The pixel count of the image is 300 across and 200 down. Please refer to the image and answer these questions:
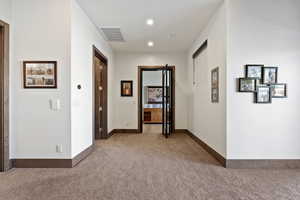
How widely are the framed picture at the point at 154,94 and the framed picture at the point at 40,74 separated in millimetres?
7183

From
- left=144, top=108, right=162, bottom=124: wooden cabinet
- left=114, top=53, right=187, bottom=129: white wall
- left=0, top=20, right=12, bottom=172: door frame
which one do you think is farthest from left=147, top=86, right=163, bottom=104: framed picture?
left=0, top=20, right=12, bottom=172: door frame

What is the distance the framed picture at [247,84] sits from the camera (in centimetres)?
307

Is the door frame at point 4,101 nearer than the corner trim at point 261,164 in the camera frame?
Yes

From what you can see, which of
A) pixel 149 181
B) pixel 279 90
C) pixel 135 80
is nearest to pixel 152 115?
pixel 135 80

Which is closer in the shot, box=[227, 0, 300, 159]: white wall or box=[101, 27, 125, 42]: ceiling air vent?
box=[227, 0, 300, 159]: white wall

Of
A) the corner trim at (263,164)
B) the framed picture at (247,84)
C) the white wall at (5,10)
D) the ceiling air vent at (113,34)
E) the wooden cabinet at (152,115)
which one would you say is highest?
the ceiling air vent at (113,34)

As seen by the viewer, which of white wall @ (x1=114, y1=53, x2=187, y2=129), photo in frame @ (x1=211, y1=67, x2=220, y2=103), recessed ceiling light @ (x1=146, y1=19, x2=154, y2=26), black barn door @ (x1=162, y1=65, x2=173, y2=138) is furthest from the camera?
white wall @ (x1=114, y1=53, x2=187, y2=129)

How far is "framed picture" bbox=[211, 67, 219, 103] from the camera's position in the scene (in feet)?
11.6

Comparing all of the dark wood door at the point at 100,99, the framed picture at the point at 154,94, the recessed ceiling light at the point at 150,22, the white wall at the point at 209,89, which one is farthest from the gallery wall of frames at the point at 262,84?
the framed picture at the point at 154,94

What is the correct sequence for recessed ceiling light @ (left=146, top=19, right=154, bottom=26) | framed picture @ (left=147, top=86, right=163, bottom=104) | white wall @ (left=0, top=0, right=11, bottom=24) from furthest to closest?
1. framed picture @ (left=147, top=86, right=163, bottom=104)
2. recessed ceiling light @ (left=146, top=19, right=154, bottom=26)
3. white wall @ (left=0, top=0, right=11, bottom=24)

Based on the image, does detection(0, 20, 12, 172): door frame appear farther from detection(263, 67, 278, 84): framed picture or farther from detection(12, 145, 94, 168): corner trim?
detection(263, 67, 278, 84): framed picture

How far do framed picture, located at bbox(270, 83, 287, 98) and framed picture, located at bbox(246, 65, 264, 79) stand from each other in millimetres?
303

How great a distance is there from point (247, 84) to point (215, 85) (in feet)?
2.20

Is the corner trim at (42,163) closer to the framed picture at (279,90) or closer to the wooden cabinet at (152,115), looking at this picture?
the framed picture at (279,90)
